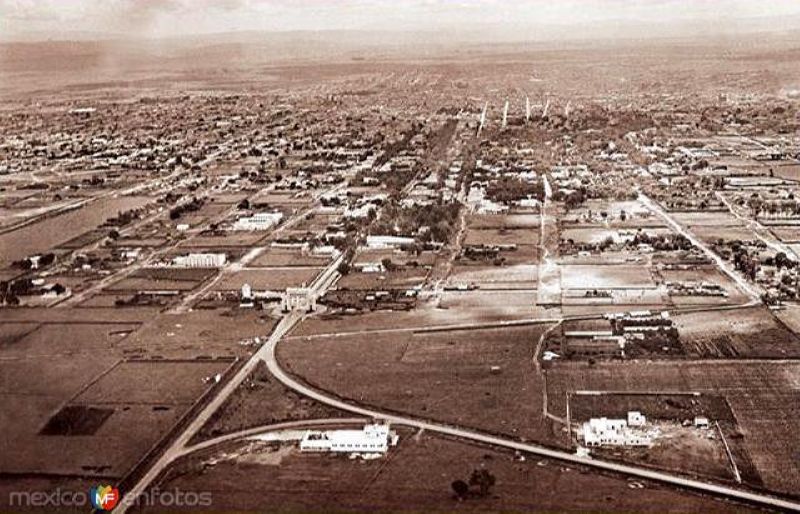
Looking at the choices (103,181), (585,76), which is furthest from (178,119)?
(585,76)

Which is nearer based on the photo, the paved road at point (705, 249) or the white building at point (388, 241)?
the paved road at point (705, 249)

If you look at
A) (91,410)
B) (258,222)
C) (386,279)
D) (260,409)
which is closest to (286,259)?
(386,279)

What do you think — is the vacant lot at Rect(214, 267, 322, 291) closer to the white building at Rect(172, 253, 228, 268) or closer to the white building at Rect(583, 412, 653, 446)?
the white building at Rect(172, 253, 228, 268)

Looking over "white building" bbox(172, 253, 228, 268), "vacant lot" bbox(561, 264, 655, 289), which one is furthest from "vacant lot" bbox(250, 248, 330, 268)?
"vacant lot" bbox(561, 264, 655, 289)

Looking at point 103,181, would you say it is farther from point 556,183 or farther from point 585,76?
point 585,76

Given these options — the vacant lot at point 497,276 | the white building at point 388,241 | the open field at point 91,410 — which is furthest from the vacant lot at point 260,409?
the white building at point 388,241

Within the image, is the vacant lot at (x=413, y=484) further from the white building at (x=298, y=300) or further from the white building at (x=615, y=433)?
the white building at (x=298, y=300)

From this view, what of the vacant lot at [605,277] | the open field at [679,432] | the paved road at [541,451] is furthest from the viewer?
the vacant lot at [605,277]
